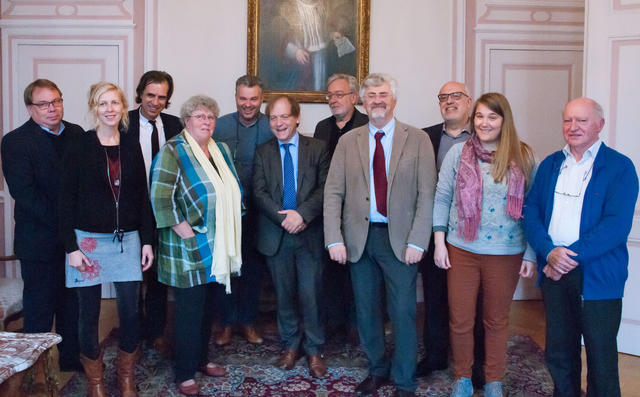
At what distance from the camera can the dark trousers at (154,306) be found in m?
3.48

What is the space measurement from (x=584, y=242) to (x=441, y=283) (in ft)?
3.01

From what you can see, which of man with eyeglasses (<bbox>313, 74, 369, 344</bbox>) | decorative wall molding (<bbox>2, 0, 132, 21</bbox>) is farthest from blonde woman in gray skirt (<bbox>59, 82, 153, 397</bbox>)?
decorative wall molding (<bbox>2, 0, 132, 21</bbox>)

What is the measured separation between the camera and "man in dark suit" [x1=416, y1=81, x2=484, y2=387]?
3229 mm

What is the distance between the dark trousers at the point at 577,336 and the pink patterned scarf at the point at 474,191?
1.28 ft

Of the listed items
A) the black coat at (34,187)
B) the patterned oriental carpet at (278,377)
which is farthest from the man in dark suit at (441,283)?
the black coat at (34,187)

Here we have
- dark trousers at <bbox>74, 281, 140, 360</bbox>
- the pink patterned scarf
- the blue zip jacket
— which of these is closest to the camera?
the blue zip jacket

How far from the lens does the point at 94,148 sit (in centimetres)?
275

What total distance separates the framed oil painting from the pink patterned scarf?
215 centimetres

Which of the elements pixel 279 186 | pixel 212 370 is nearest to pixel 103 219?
pixel 279 186

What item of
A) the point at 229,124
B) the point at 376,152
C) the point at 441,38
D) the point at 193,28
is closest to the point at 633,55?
the point at 441,38

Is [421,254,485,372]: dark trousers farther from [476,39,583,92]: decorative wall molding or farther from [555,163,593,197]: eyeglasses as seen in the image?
[476,39,583,92]: decorative wall molding

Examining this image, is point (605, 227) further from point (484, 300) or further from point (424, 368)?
point (424, 368)

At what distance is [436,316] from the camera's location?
324cm

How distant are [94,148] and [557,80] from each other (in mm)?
3754
